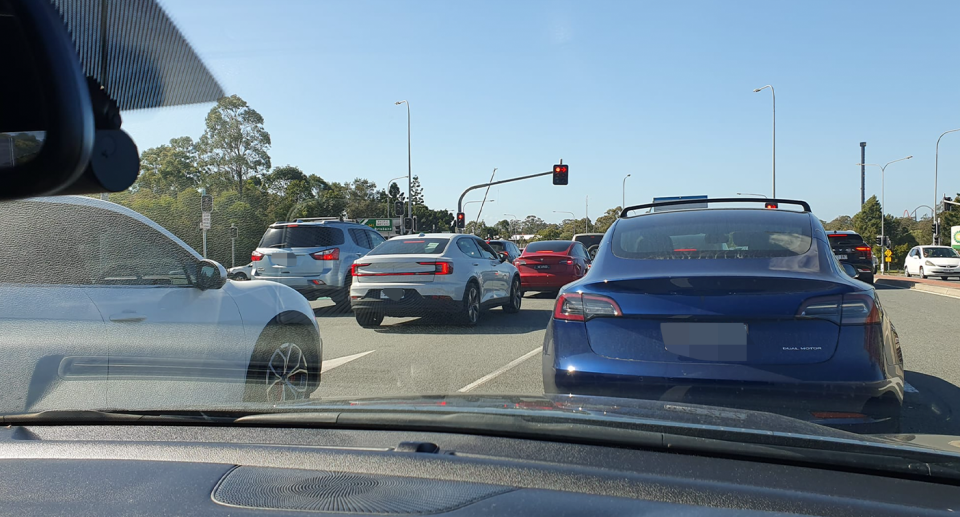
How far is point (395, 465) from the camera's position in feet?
7.15

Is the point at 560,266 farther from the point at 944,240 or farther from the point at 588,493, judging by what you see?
the point at 944,240

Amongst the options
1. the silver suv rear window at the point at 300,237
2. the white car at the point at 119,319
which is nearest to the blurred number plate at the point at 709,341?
the white car at the point at 119,319

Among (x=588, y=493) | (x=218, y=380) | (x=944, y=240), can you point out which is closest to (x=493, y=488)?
(x=588, y=493)

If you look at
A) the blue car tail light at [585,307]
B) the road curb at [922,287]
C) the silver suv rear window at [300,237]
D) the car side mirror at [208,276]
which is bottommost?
the road curb at [922,287]

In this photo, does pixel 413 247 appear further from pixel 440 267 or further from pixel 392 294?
pixel 392 294

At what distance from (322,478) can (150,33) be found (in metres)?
1.66

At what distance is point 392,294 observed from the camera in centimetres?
1039

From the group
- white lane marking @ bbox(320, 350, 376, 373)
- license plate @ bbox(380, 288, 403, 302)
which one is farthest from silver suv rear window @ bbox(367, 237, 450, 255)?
white lane marking @ bbox(320, 350, 376, 373)

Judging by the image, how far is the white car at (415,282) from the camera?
10375 mm

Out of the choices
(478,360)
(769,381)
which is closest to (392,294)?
(478,360)

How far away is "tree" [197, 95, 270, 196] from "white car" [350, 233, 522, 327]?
3.88 metres

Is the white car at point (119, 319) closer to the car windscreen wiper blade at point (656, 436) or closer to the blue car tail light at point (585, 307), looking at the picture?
the car windscreen wiper blade at point (656, 436)

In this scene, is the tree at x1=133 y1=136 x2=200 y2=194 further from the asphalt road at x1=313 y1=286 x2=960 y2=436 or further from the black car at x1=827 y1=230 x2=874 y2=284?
the black car at x1=827 y1=230 x2=874 y2=284

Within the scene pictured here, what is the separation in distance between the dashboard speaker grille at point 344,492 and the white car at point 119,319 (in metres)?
1.14
